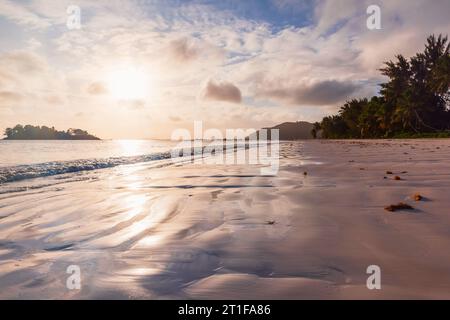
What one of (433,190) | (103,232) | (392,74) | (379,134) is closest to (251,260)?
(103,232)

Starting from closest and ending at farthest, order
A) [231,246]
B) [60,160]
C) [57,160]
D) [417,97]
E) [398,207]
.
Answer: [231,246] → [398,207] → [60,160] → [57,160] → [417,97]

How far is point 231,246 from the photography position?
2.60 m

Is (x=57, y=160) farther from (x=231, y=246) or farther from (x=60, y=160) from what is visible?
(x=231, y=246)

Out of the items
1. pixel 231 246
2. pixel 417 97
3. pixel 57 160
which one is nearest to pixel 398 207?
pixel 231 246

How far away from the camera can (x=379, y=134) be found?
58.9 m

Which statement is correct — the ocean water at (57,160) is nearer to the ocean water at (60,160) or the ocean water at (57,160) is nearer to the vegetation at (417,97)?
the ocean water at (60,160)

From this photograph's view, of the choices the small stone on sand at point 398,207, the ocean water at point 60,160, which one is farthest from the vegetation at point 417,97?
the small stone on sand at point 398,207

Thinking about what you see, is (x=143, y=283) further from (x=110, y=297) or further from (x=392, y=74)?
(x=392, y=74)

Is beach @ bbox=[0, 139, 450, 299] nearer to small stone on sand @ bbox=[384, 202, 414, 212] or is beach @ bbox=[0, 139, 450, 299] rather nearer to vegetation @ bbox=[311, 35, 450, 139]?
small stone on sand @ bbox=[384, 202, 414, 212]

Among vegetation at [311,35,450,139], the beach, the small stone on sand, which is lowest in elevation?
the beach

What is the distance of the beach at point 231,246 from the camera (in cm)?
186

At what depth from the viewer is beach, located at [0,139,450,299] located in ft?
6.09

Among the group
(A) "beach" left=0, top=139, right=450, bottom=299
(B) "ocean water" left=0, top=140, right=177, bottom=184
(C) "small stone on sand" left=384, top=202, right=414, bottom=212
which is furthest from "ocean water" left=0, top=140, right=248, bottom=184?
(C) "small stone on sand" left=384, top=202, right=414, bottom=212

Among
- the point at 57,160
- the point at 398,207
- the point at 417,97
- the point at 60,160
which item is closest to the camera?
the point at 398,207
